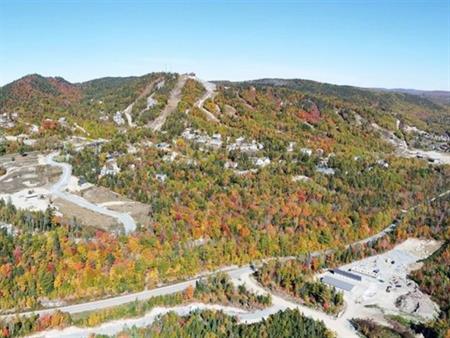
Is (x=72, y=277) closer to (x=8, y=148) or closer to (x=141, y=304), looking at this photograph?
(x=141, y=304)

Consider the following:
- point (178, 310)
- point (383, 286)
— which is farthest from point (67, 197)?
point (383, 286)

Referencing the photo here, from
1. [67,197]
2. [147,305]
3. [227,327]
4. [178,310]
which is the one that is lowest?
[178,310]

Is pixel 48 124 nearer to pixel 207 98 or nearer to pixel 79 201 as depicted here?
pixel 207 98

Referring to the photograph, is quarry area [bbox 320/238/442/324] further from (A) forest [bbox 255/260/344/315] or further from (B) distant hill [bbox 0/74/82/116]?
(B) distant hill [bbox 0/74/82/116]

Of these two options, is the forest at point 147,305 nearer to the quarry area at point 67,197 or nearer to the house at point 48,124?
the quarry area at point 67,197

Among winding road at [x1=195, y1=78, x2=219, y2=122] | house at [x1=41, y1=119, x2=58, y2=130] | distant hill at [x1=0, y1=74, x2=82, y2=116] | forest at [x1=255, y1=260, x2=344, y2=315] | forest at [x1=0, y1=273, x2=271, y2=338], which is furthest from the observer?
distant hill at [x1=0, y1=74, x2=82, y2=116]

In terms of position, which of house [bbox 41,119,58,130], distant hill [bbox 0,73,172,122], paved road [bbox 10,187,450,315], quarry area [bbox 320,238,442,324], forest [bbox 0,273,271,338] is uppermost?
distant hill [bbox 0,73,172,122]

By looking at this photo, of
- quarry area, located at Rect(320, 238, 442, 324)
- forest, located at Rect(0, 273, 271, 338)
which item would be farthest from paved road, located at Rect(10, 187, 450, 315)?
quarry area, located at Rect(320, 238, 442, 324)

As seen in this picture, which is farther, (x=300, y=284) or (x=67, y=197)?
(x=67, y=197)

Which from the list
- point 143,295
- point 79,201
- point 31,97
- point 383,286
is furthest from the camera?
point 31,97

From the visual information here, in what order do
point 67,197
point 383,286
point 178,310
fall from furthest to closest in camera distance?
point 67,197, point 383,286, point 178,310

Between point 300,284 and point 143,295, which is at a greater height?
point 300,284
